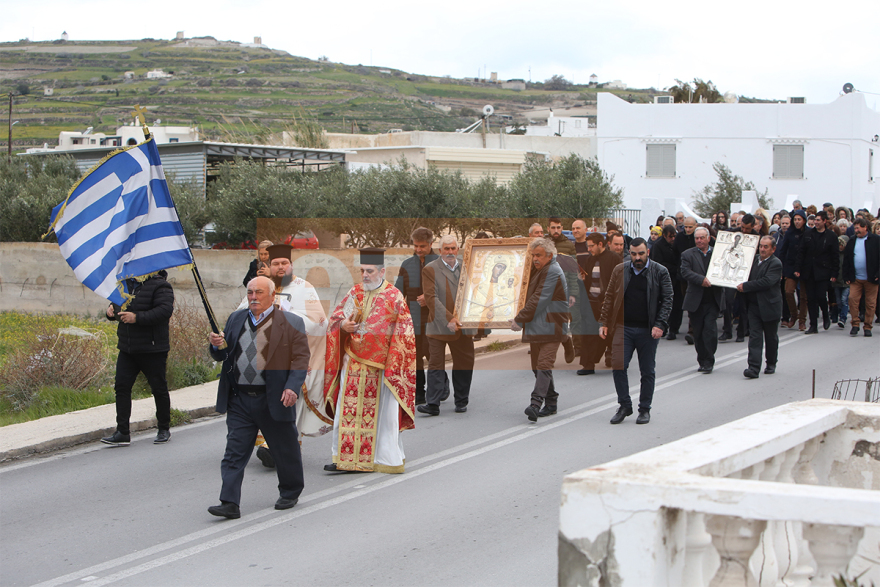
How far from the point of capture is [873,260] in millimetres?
14992

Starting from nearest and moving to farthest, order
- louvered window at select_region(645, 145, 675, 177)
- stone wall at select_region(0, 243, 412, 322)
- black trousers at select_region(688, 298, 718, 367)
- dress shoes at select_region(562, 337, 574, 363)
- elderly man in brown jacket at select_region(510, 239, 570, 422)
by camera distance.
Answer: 1. elderly man in brown jacket at select_region(510, 239, 570, 422)
2. black trousers at select_region(688, 298, 718, 367)
3. dress shoes at select_region(562, 337, 574, 363)
4. stone wall at select_region(0, 243, 412, 322)
5. louvered window at select_region(645, 145, 675, 177)

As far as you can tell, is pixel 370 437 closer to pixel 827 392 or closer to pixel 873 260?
pixel 827 392

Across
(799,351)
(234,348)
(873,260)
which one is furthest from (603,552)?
(873,260)

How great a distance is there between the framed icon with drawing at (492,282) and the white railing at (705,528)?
6745mm

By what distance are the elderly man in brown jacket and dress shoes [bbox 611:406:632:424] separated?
73 cm

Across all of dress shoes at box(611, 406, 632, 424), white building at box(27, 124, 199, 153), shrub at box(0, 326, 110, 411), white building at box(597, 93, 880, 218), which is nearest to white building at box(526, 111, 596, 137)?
white building at box(597, 93, 880, 218)

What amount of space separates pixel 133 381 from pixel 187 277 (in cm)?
961

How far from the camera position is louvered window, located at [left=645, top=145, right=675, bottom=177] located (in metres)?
43.3

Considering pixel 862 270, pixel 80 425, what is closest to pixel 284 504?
pixel 80 425

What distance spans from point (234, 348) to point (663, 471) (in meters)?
4.21

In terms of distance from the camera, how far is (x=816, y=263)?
604 inches

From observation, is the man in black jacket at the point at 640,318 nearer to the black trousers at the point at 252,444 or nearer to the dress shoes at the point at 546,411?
the dress shoes at the point at 546,411

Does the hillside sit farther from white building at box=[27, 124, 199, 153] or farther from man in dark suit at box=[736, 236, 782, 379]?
man in dark suit at box=[736, 236, 782, 379]

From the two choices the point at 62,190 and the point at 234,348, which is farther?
the point at 62,190
